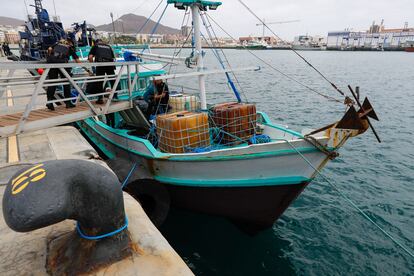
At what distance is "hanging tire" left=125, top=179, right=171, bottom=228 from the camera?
6.60 metres

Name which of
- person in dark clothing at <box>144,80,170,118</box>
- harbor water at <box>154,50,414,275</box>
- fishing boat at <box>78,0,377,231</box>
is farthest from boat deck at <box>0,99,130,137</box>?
harbor water at <box>154,50,414,275</box>

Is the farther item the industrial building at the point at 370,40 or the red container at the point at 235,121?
the industrial building at the point at 370,40

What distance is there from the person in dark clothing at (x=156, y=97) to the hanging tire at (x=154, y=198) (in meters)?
3.05

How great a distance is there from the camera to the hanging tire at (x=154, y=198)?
21.6ft

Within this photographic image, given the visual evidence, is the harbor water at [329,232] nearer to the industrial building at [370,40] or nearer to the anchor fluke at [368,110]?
the anchor fluke at [368,110]

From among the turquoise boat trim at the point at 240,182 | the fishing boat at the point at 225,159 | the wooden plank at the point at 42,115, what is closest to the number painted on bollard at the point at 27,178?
the fishing boat at the point at 225,159

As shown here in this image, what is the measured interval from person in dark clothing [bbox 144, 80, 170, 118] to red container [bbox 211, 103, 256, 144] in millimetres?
2358

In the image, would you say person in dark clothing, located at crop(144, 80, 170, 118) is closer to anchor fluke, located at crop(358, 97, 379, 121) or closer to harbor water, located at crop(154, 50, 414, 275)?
harbor water, located at crop(154, 50, 414, 275)

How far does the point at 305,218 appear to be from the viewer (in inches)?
321

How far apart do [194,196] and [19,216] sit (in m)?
4.81

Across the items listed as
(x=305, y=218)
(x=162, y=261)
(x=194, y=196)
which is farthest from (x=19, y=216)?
(x=305, y=218)

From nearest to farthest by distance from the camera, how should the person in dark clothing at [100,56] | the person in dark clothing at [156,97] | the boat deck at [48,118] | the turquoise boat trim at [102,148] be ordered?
the boat deck at [48,118] → the person in dark clothing at [100,56] → the person in dark clothing at [156,97] → the turquoise boat trim at [102,148]

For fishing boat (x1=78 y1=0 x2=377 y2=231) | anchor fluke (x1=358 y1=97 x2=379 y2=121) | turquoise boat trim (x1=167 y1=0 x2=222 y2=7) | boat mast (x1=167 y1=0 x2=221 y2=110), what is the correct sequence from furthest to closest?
boat mast (x1=167 y1=0 x2=221 y2=110) → turquoise boat trim (x1=167 y1=0 x2=222 y2=7) → fishing boat (x1=78 y1=0 x2=377 y2=231) → anchor fluke (x1=358 y1=97 x2=379 y2=121)

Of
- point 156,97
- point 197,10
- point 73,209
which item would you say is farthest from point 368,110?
point 156,97
